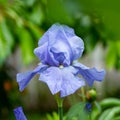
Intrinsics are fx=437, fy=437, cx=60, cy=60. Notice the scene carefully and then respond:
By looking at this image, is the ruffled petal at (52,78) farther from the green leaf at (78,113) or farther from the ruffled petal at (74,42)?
the green leaf at (78,113)

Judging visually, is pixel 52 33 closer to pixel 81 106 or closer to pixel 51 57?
pixel 51 57

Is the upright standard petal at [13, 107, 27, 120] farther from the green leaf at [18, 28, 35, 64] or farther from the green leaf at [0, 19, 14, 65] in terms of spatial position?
the green leaf at [18, 28, 35, 64]

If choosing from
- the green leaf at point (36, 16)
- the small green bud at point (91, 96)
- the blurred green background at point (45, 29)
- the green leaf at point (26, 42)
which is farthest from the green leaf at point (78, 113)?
the green leaf at point (36, 16)

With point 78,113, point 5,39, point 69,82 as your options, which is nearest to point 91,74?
point 69,82

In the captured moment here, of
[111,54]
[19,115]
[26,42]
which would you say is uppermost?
[19,115]

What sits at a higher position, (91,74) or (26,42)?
(91,74)

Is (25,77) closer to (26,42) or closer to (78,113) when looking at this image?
(78,113)

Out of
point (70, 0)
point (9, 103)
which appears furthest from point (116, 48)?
point (9, 103)
